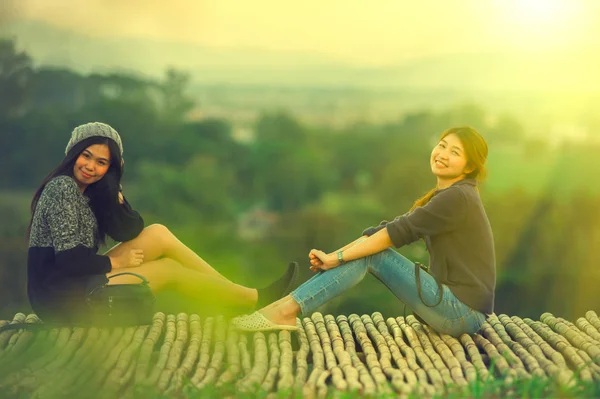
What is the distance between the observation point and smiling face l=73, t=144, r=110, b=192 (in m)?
4.35

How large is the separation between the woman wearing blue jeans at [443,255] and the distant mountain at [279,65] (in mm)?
7332

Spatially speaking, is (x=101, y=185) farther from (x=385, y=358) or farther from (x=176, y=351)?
(x=385, y=358)

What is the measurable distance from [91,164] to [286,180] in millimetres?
8167

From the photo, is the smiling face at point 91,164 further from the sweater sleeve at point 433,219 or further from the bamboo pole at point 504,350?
the bamboo pole at point 504,350

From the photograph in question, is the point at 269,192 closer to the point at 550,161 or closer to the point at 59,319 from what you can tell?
the point at 550,161

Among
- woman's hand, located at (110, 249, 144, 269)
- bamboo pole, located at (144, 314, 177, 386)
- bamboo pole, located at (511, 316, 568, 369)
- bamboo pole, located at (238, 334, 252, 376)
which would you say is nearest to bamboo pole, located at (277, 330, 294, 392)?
bamboo pole, located at (238, 334, 252, 376)

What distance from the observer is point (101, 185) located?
4469mm

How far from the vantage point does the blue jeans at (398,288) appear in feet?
13.4

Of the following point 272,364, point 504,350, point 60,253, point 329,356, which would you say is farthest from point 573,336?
point 60,253

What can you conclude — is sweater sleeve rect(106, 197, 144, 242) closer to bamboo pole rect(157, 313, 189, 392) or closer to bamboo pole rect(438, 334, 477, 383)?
bamboo pole rect(157, 313, 189, 392)

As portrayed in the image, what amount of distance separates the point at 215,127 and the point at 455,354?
8.02m

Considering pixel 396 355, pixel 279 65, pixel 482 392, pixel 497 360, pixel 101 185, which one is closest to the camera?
pixel 482 392

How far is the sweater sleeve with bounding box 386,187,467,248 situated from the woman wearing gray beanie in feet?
2.61

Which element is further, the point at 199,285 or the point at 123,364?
the point at 199,285
